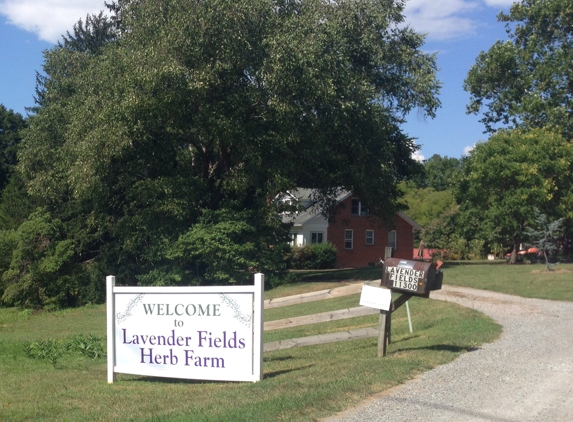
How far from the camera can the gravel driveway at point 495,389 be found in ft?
22.5

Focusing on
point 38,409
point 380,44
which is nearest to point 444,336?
point 38,409

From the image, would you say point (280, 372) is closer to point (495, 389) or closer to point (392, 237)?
point (495, 389)

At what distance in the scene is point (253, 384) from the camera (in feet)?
27.8

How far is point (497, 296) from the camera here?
20703 millimetres

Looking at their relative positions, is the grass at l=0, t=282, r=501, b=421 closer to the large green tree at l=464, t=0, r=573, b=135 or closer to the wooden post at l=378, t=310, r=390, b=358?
the wooden post at l=378, t=310, r=390, b=358

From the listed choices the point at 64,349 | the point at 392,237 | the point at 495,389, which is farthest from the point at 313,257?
the point at 495,389

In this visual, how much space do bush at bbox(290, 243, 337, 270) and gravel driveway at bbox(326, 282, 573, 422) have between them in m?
34.7

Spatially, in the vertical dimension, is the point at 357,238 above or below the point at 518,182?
below

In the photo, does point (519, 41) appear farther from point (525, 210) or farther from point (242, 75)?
point (242, 75)

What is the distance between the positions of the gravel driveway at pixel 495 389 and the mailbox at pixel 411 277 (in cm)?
115

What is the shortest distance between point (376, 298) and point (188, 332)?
2.92 m

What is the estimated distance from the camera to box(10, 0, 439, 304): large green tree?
81.1 feet

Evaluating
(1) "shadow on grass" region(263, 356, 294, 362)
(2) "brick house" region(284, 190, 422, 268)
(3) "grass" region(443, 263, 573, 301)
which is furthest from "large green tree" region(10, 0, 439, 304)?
(2) "brick house" region(284, 190, 422, 268)

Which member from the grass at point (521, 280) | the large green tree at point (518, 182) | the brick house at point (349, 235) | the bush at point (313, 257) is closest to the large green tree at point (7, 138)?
the brick house at point (349, 235)
